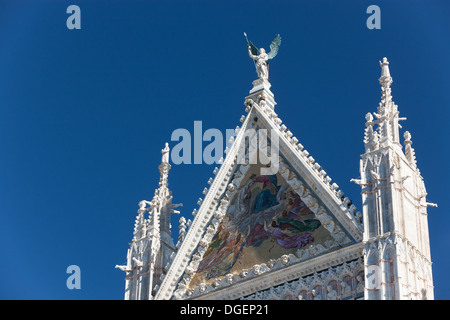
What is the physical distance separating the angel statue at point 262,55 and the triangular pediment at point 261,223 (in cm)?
126

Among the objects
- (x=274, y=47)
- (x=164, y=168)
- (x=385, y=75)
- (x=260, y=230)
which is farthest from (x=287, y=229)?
(x=274, y=47)

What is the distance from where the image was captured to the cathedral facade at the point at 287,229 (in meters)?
20.0

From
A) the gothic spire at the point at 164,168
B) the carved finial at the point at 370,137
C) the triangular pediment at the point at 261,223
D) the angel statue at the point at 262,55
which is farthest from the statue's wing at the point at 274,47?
the carved finial at the point at 370,137

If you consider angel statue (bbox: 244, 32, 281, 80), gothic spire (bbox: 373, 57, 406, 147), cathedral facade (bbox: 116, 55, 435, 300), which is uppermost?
angel statue (bbox: 244, 32, 281, 80)

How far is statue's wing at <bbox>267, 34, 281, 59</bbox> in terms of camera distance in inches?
1008

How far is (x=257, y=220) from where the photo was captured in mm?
22469

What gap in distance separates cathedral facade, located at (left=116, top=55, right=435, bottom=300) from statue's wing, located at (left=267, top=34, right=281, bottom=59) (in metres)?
0.58

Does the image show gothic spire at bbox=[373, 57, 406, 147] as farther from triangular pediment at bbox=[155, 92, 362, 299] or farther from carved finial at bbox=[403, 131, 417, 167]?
triangular pediment at bbox=[155, 92, 362, 299]

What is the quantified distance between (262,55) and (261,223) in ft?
15.8

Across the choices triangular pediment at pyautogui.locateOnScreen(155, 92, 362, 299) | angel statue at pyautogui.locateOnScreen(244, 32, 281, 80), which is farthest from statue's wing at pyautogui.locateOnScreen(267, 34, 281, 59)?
triangular pediment at pyautogui.locateOnScreen(155, 92, 362, 299)

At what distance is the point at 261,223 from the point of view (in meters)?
22.3

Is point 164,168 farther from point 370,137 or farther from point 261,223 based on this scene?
point 370,137
